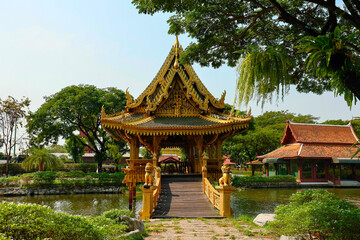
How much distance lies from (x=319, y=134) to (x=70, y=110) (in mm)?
26893

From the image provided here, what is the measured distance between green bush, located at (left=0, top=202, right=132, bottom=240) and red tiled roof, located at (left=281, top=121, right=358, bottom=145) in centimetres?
2889

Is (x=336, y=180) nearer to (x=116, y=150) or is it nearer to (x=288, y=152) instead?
(x=288, y=152)

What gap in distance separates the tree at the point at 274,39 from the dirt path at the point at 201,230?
336 cm

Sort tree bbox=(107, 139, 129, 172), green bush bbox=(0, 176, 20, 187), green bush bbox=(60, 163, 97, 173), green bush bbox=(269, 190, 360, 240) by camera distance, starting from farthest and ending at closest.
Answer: green bush bbox=(60, 163, 97, 173)
tree bbox=(107, 139, 129, 172)
green bush bbox=(0, 176, 20, 187)
green bush bbox=(269, 190, 360, 240)

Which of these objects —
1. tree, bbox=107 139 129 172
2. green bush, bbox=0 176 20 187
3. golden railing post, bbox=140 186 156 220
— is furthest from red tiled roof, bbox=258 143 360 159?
green bush, bbox=0 176 20 187

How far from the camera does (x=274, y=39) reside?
836cm

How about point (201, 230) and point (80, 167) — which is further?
point (80, 167)

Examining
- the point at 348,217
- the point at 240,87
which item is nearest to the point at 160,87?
the point at 240,87

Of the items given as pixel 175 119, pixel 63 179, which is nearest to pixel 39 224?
pixel 175 119

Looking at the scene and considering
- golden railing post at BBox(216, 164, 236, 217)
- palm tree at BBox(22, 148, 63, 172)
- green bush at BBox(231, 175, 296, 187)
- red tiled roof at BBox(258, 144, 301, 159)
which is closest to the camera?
golden railing post at BBox(216, 164, 236, 217)

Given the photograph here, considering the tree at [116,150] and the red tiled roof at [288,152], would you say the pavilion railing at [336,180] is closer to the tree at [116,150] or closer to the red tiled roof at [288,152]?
the red tiled roof at [288,152]

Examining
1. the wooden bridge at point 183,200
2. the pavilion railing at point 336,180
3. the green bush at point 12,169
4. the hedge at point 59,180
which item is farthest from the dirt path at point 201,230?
the green bush at point 12,169

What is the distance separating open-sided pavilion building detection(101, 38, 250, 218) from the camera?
42.9 feet

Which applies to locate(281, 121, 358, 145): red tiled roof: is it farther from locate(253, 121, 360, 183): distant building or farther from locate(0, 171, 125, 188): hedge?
locate(0, 171, 125, 188): hedge
